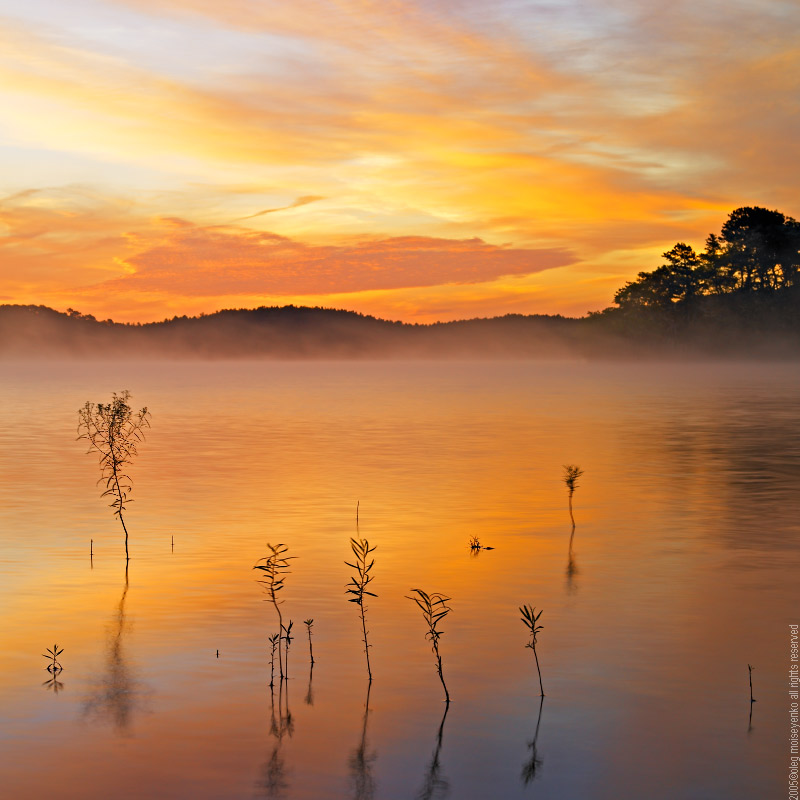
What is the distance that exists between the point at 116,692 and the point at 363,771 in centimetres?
485

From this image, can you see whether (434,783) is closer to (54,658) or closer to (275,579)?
(54,658)

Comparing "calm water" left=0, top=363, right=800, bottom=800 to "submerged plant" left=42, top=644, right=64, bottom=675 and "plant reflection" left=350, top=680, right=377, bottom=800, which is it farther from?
"submerged plant" left=42, top=644, right=64, bottom=675

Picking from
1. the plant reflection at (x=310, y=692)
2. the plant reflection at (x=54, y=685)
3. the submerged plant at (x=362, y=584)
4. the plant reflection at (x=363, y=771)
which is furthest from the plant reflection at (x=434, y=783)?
the plant reflection at (x=54, y=685)

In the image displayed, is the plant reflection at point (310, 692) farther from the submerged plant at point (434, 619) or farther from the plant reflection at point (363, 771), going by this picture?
the submerged plant at point (434, 619)

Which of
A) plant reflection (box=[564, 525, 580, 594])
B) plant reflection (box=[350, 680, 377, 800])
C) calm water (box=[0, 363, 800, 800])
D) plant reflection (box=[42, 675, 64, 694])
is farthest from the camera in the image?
plant reflection (box=[564, 525, 580, 594])

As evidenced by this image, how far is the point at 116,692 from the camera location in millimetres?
15953

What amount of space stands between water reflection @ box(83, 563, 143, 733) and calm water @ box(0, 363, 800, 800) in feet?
0.20

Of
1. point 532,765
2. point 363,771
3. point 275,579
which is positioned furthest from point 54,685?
point 275,579

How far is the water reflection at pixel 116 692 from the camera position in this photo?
14.8 meters

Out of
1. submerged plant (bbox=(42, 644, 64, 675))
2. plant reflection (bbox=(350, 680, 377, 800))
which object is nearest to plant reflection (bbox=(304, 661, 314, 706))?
plant reflection (bbox=(350, 680, 377, 800))

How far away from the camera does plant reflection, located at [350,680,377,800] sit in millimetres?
12352

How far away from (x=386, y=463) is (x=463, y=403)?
6932 centimetres

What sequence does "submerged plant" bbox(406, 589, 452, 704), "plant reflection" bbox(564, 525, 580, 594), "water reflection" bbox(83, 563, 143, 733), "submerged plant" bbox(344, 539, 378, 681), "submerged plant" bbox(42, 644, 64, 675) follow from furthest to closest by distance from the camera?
"plant reflection" bbox(564, 525, 580, 594), "submerged plant" bbox(344, 539, 378, 681), "submerged plant" bbox(42, 644, 64, 675), "submerged plant" bbox(406, 589, 452, 704), "water reflection" bbox(83, 563, 143, 733)

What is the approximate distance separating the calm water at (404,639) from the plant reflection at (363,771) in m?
0.03
